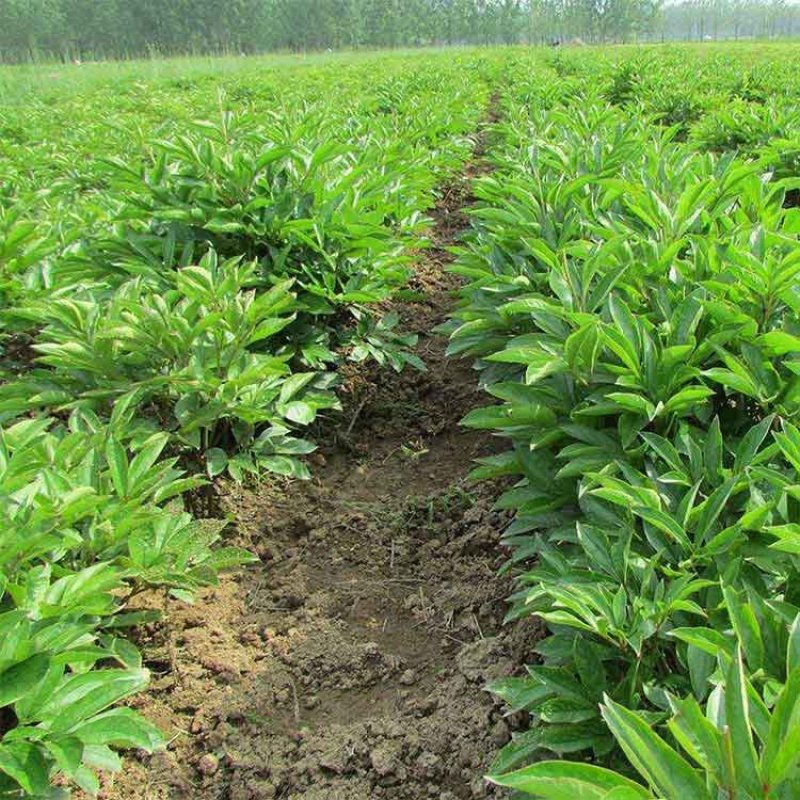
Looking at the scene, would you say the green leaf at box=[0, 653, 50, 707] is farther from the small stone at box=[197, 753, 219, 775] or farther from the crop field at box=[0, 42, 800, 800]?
the small stone at box=[197, 753, 219, 775]

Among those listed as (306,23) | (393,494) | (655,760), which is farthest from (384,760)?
(306,23)

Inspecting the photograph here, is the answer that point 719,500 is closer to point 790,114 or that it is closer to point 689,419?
point 689,419

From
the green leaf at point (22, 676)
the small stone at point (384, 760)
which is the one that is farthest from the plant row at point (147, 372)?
the small stone at point (384, 760)

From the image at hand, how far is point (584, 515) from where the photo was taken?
69.9 inches

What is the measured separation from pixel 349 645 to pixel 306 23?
76.6m

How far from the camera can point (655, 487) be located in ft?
5.30

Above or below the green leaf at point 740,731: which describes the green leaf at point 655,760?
below

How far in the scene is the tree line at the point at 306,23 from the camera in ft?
193

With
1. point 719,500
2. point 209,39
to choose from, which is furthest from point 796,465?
point 209,39

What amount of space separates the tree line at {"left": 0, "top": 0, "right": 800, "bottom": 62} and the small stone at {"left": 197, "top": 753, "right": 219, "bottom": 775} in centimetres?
5835

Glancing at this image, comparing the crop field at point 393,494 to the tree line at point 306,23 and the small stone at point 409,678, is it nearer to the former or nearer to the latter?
the small stone at point 409,678

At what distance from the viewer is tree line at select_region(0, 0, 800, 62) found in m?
58.7

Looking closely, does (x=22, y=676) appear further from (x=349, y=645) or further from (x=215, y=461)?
(x=215, y=461)

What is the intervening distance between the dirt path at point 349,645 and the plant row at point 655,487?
210 mm
